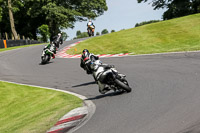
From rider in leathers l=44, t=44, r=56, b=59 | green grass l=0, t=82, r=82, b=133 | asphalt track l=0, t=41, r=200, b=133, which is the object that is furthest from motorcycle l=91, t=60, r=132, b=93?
rider in leathers l=44, t=44, r=56, b=59

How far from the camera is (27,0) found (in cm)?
4994

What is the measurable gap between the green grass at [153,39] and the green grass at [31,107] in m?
9.87

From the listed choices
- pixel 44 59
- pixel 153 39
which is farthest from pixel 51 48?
pixel 153 39

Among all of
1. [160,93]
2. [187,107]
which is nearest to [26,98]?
[160,93]

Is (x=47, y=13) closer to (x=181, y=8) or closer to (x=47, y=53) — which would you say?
(x=181, y=8)

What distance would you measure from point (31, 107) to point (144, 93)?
352 centimetres

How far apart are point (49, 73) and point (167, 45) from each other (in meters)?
9.66

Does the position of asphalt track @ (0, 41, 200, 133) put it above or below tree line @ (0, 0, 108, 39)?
below

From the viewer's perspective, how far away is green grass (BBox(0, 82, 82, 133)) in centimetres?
666

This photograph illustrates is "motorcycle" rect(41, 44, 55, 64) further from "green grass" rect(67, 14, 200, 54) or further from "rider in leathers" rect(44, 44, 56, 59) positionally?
"green grass" rect(67, 14, 200, 54)

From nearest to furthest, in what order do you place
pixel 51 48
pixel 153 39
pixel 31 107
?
1. pixel 31 107
2. pixel 51 48
3. pixel 153 39

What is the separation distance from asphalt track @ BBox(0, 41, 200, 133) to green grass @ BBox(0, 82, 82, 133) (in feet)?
2.53

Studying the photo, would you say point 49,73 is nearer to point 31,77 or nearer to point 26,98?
point 31,77

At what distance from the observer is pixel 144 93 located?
787 centimetres
